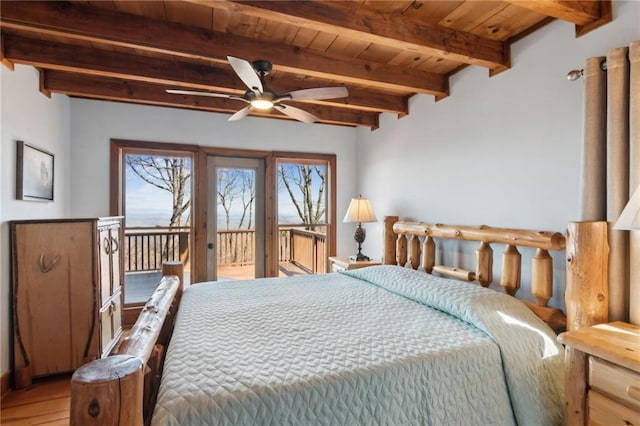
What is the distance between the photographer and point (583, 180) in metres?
1.73

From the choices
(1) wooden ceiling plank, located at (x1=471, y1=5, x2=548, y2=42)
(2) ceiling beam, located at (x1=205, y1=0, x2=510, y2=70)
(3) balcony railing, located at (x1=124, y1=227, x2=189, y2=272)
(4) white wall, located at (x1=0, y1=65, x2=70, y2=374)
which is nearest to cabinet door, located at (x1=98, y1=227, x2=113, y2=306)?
(4) white wall, located at (x1=0, y1=65, x2=70, y2=374)

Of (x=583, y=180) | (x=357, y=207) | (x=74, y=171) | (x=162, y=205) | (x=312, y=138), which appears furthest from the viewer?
(x=312, y=138)

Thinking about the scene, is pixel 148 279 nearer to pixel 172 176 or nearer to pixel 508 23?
pixel 172 176

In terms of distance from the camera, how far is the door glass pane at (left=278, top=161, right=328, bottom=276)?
14.7ft

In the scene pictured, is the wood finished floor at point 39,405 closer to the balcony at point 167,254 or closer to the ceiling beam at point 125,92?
the balcony at point 167,254

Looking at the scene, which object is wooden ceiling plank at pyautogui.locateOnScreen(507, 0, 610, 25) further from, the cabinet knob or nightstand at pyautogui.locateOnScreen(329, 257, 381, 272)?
the cabinet knob

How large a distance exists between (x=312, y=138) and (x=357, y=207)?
1253 millimetres

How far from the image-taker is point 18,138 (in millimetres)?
2439

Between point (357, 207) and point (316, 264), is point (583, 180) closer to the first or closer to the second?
point (357, 207)

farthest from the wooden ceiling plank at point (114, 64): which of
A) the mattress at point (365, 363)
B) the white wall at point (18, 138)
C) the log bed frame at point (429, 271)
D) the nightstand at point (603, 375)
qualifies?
the nightstand at point (603, 375)

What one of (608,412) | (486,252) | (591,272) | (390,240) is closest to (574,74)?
(591,272)

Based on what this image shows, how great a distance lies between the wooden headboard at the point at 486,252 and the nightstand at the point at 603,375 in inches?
18.2

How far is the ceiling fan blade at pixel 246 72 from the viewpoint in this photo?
1.74m

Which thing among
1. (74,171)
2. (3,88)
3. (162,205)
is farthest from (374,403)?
(74,171)
